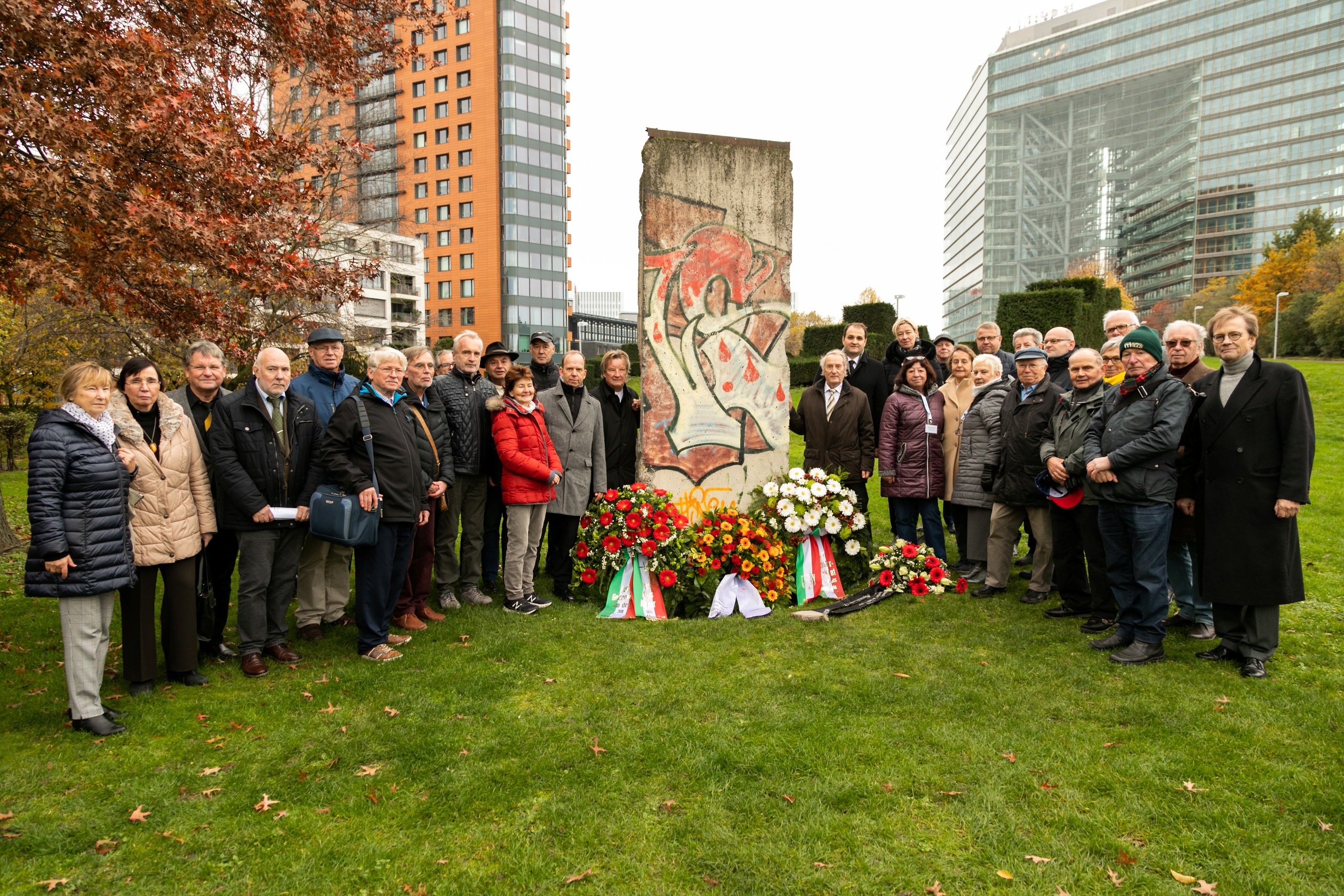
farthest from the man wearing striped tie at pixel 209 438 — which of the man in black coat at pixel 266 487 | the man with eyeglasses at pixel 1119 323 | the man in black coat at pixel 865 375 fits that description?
the man with eyeglasses at pixel 1119 323

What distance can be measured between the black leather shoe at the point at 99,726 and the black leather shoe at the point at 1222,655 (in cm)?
657

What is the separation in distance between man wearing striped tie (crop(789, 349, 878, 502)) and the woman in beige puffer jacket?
16.5 feet

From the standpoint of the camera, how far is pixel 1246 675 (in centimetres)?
445

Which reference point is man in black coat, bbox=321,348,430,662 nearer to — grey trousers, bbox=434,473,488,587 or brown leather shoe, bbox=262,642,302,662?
brown leather shoe, bbox=262,642,302,662

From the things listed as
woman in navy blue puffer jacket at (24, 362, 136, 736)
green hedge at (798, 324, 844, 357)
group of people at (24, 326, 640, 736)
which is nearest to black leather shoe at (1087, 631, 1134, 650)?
group of people at (24, 326, 640, 736)

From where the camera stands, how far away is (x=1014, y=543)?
6.49m

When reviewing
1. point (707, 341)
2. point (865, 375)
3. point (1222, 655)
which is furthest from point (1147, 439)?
point (707, 341)

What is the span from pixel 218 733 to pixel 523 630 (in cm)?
211

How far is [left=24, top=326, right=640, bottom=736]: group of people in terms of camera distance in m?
3.84

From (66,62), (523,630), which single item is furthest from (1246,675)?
(66,62)

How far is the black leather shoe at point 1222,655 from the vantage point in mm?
4723

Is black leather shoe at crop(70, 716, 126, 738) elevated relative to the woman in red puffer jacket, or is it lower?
lower

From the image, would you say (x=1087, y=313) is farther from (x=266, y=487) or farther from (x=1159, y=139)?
(x=1159, y=139)

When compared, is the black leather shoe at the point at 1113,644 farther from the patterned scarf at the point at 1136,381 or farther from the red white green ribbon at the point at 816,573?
the red white green ribbon at the point at 816,573
